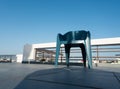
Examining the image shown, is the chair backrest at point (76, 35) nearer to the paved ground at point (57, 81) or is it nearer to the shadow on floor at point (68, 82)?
the paved ground at point (57, 81)

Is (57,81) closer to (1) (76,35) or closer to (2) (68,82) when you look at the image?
(2) (68,82)

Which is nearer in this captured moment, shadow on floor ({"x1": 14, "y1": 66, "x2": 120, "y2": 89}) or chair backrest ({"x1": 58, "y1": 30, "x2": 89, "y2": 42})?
shadow on floor ({"x1": 14, "y1": 66, "x2": 120, "y2": 89})

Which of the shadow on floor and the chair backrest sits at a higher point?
the chair backrest

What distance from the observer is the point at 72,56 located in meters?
30.3

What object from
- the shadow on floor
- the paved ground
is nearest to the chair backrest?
the paved ground

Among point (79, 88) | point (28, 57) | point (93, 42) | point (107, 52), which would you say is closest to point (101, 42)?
point (93, 42)

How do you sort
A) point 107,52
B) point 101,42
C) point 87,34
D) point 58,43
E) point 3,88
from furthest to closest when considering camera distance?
point 107,52 → point 101,42 → point 58,43 → point 87,34 → point 3,88

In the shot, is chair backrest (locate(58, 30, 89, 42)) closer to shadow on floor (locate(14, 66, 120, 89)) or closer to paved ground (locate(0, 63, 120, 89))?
paved ground (locate(0, 63, 120, 89))

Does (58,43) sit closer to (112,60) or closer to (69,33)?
(69,33)

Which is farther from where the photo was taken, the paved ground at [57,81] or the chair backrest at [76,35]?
the chair backrest at [76,35]

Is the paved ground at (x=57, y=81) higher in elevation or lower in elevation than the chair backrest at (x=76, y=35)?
lower

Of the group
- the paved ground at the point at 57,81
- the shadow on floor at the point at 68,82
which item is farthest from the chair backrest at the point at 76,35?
the shadow on floor at the point at 68,82

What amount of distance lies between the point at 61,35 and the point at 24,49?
57.3 ft

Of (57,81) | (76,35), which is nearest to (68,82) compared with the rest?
(57,81)
